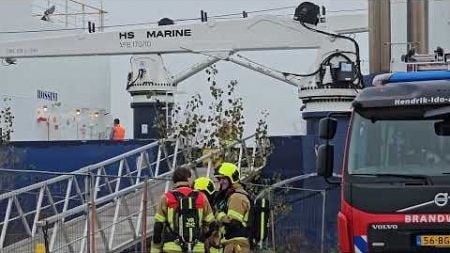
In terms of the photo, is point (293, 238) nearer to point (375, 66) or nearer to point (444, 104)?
point (375, 66)

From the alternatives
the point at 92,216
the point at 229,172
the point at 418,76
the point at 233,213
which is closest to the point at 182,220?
the point at 233,213

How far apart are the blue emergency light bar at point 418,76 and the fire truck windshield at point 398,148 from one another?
68cm

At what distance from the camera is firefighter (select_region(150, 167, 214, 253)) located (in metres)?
9.65

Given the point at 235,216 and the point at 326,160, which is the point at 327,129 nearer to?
the point at 326,160

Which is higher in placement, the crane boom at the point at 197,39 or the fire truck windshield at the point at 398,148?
the crane boom at the point at 197,39

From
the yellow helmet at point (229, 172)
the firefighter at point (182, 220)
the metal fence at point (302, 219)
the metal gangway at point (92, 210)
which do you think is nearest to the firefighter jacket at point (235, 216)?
the yellow helmet at point (229, 172)

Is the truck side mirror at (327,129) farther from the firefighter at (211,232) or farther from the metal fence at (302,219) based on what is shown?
the metal fence at (302,219)

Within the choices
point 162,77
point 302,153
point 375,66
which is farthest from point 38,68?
point 375,66

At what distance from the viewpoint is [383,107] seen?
8.50 meters

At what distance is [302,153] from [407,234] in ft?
34.2

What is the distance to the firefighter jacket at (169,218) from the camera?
9695 millimetres

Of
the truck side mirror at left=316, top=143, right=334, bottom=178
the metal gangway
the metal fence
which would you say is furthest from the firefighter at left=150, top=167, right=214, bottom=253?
the metal fence

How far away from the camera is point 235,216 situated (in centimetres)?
990

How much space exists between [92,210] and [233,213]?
2.78 metres
